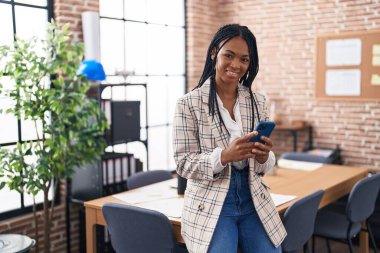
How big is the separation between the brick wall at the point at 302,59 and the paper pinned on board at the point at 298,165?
100 cm

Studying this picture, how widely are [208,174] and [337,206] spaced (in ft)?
9.87

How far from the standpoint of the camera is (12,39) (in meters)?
3.49

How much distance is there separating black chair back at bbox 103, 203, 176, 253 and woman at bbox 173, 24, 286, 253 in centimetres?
31

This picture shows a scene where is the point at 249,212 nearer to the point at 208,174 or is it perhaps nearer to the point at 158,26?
the point at 208,174

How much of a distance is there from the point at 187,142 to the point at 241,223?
0.41 m

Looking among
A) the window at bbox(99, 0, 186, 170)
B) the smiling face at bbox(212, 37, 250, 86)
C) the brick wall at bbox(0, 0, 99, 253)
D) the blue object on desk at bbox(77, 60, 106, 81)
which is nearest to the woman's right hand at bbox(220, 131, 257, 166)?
the smiling face at bbox(212, 37, 250, 86)

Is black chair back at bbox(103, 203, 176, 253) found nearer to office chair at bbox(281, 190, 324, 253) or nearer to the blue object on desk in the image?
office chair at bbox(281, 190, 324, 253)

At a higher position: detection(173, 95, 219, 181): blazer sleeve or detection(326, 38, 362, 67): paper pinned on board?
detection(326, 38, 362, 67): paper pinned on board

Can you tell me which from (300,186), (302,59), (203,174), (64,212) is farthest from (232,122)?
(302,59)

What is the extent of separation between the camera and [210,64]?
2.12 meters

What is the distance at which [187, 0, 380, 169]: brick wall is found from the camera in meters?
4.70

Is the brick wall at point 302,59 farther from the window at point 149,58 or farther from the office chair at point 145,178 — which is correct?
the office chair at point 145,178

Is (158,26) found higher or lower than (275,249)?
higher

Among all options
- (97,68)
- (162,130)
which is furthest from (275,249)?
(162,130)
